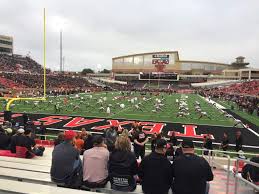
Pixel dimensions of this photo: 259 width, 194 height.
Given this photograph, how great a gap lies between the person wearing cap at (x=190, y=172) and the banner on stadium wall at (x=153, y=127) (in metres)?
13.1

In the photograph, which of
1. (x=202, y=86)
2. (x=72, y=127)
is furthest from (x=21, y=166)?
(x=202, y=86)

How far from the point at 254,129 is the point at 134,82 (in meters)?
92.2

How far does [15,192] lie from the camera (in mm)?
3988

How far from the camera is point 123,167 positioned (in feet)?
15.2

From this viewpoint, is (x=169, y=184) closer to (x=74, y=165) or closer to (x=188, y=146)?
(x=188, y=146)

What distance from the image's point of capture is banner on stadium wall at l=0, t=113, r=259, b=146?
1806cm

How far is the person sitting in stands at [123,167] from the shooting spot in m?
4.61

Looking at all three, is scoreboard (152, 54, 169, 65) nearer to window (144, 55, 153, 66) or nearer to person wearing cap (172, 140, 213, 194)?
window (144, 55, 153, 66)

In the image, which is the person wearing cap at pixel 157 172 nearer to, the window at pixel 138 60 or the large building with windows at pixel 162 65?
the large building with windows at pixel 162 65

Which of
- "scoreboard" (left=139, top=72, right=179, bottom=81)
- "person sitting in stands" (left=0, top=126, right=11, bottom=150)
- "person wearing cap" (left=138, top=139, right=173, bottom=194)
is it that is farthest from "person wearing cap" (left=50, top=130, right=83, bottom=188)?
"scoreboard" (left=139, top=72, right=179, bottom=81)

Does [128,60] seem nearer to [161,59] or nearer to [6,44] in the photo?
[161,59]

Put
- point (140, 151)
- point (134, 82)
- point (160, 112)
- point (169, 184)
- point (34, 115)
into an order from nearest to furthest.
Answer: point (169, 184)
point (140, 151)
point (34, 115)
point (160, 112)
point (134, 82)

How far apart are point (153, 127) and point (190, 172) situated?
54.1 feet

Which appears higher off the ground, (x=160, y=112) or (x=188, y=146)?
(x=188, y=146)
